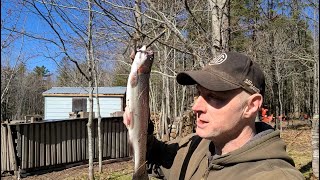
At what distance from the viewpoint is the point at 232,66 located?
195 centimetres

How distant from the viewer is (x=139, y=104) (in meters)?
1.99

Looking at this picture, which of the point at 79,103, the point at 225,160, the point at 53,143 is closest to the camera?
the point at 225,160

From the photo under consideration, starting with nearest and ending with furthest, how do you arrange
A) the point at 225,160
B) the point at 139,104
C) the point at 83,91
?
the point at 225,160 → the point at 139,104 → the point at 83,91

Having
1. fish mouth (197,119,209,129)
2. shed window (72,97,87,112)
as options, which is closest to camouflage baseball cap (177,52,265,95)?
fish mouth (197,119,209,129)

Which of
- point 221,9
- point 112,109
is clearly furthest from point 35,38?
point 112,109

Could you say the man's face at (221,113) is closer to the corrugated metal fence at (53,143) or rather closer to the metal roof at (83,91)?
the corrugated metal fence at (53,143)

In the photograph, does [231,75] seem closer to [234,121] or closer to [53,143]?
[234,121]

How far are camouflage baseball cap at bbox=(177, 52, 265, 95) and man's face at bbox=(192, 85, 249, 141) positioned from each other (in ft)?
0.14

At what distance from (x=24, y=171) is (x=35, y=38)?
4902 mm

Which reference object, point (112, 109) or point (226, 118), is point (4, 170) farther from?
point (112, 109)

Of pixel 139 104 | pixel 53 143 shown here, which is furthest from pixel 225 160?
pixel 53 143

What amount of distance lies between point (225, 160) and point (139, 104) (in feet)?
1.82

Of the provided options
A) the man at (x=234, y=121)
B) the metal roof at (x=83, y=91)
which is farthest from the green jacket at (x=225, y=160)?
the metal roof at (x=83, y=91)

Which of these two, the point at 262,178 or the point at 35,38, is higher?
the point at 35,38
